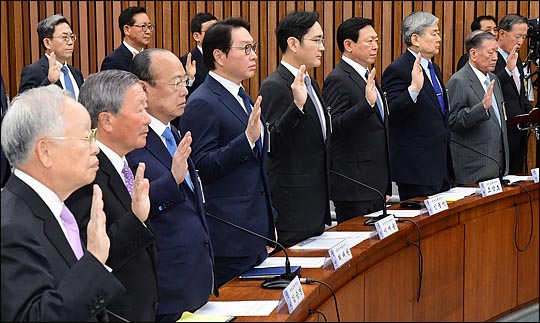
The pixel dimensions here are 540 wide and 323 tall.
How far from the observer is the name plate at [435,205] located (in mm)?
3881

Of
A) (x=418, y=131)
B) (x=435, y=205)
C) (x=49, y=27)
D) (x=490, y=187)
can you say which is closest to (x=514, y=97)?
(x=418, y=131)

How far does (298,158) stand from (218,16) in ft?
14.8

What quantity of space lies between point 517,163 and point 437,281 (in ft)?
8.16

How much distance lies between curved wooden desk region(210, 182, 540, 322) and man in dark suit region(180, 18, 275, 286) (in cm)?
18

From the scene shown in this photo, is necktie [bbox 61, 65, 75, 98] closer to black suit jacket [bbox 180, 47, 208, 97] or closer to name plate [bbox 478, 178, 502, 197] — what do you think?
black suit jacket [bbox 180, 47, 208, 97]

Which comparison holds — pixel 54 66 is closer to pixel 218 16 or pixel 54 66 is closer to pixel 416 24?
pixel 416 24

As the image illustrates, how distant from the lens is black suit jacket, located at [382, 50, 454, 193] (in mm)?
4793

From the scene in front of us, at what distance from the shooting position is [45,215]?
6.39 feet

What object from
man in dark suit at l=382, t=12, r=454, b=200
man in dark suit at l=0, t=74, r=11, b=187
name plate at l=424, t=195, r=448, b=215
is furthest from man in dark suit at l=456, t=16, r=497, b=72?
man in dark suit at l=0, t=74, r=11, b=187

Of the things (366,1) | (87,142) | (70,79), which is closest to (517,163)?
(366,1)

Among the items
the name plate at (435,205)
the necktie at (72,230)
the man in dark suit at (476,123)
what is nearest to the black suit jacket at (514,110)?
the man in dark suit at (476,123)

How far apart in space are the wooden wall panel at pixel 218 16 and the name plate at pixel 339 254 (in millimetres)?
5023

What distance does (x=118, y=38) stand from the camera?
8148 millimetres

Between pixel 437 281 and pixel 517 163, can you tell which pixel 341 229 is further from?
pixel 517 163
